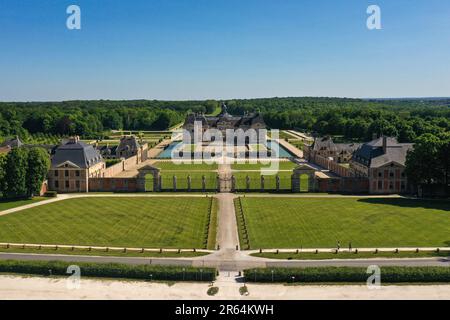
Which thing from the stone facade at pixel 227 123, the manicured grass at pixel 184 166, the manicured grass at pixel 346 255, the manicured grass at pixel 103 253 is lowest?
the manicured grass at pixel 103 253

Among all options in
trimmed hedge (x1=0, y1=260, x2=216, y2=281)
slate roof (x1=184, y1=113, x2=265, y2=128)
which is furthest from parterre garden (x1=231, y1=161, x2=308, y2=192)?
slate roof (x1=184, y1=113, x2=265, y2=128)

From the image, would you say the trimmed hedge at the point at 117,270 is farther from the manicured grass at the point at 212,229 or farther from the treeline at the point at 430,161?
the treeline at the point at 430,161

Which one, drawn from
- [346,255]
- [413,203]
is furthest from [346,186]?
[346,255]

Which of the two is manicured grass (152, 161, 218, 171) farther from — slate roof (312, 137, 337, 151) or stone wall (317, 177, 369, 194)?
stone wall (317, 177, 369, 194)

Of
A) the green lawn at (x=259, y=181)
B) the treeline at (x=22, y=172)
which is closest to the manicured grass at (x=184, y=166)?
the green lawn at (x=259, y=181)

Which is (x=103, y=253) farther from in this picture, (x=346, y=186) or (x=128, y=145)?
(x=128, y=145)

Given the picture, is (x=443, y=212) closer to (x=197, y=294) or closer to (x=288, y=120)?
(x=197, y=294)
